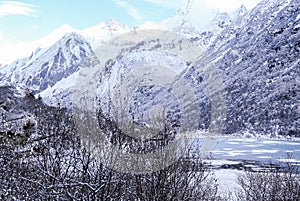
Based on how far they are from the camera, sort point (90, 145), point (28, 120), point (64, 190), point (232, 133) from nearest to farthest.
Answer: point (64, 190)
point (90, 145)
point (28, 120)
point (232, 133)

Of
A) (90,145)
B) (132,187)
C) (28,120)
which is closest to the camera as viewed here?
(90,145)

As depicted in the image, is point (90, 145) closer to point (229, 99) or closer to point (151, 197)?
point (151, 197)

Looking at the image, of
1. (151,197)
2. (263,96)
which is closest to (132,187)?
(151,197)

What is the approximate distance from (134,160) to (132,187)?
4.57 feet

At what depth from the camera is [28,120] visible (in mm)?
21594

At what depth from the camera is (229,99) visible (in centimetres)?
17562

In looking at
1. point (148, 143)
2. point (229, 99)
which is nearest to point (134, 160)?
point (148, 143)

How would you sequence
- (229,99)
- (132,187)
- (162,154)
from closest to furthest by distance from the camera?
(162,154) → (132,187) → (229,99)

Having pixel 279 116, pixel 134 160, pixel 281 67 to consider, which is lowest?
pixel 134 160

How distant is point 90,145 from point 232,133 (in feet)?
437

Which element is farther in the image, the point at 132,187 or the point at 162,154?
the point at 132,187

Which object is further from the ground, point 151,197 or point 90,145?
point 90,145

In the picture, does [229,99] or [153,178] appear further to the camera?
[229,99]

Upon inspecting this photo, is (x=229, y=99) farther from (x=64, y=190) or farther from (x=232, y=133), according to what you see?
(x=64, y=190)
